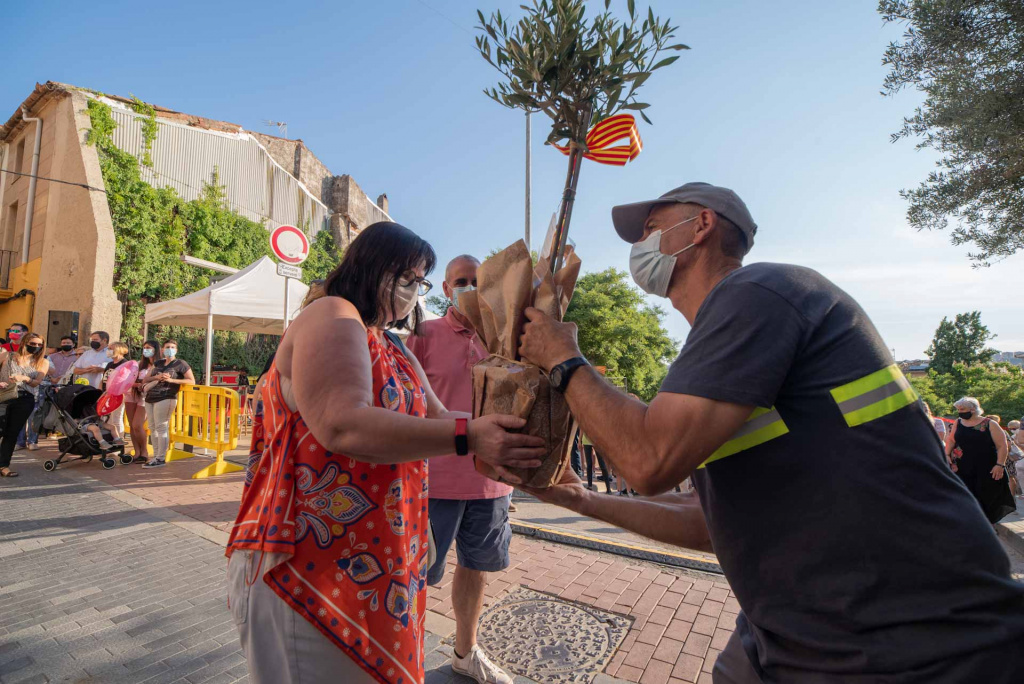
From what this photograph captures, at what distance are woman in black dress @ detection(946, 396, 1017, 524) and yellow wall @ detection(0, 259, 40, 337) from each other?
23.5 m

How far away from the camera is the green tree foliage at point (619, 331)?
31.5m

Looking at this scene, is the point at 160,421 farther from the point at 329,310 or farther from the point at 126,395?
the point at 329,310

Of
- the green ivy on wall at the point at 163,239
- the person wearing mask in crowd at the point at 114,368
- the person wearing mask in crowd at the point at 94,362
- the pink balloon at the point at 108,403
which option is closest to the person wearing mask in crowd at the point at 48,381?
the person wearing mask in crowd at the point at 94,362

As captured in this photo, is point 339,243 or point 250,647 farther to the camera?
point 339,243

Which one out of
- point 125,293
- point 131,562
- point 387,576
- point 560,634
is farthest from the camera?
point 125,293

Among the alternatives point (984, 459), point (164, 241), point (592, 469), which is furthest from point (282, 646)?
point (164, 241)

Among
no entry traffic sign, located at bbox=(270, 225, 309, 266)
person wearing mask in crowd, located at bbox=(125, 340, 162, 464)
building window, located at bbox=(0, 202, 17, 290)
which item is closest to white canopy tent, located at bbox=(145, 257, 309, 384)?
person wearing mask in crowd, located at bbox=(125, 340, 162, 464)

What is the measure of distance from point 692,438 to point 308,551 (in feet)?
3.33

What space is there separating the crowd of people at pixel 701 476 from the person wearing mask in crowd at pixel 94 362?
11306 mm

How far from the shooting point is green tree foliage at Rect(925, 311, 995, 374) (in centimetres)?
4912

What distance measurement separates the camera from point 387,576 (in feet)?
4.98

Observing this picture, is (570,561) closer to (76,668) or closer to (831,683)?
(76,668)

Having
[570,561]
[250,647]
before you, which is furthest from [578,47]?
[570,561]

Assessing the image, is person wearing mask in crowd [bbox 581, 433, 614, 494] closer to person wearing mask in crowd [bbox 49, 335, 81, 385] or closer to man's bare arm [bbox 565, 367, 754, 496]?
man's bare arm [bbox 565, 367, 754, 496]
